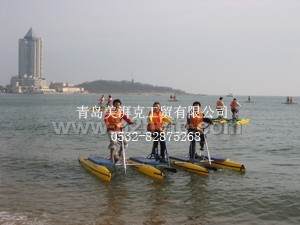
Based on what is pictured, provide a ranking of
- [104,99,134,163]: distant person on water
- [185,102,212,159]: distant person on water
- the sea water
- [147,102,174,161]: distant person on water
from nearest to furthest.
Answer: the sea water, [104,99,134,163]: distant person on water, [147,102,174,161]: distant person on water, [185,102,212,159]: distant person on water

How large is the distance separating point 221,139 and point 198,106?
11.8 m

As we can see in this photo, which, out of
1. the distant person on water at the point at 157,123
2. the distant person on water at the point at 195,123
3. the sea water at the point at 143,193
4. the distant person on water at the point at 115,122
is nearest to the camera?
the sea water at the point at 143,193

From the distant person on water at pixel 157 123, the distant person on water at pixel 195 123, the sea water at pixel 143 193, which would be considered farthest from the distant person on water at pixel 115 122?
the distant person on water at pixel 195 123

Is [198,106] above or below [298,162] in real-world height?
above

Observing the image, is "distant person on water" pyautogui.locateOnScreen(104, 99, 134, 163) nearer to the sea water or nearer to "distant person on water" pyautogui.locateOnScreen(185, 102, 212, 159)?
the sea water

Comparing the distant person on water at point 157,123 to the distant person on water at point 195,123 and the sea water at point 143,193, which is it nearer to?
the distant person on water at point 195,123

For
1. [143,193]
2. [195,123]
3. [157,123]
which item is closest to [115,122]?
[157,123]

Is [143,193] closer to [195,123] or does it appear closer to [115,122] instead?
[115,122]

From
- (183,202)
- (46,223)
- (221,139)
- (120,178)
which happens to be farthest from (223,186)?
(221,139)

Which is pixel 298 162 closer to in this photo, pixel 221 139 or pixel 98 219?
pixel 221 139

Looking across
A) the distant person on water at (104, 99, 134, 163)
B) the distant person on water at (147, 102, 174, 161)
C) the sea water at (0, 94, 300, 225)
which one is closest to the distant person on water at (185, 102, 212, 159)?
the distant person on water at (147, 102, 174, 161)

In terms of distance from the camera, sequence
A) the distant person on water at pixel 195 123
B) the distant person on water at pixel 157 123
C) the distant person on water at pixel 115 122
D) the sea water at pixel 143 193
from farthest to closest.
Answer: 1. the distant person on water at pixel 195 123
2. the distant person on water at pixel 157 123
3. the distant person on water at pixel 115 122
4. the sea water at pixel 143 193

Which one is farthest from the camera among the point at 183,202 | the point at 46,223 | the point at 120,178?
the point at 120,178

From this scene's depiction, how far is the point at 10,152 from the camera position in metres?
19.4
